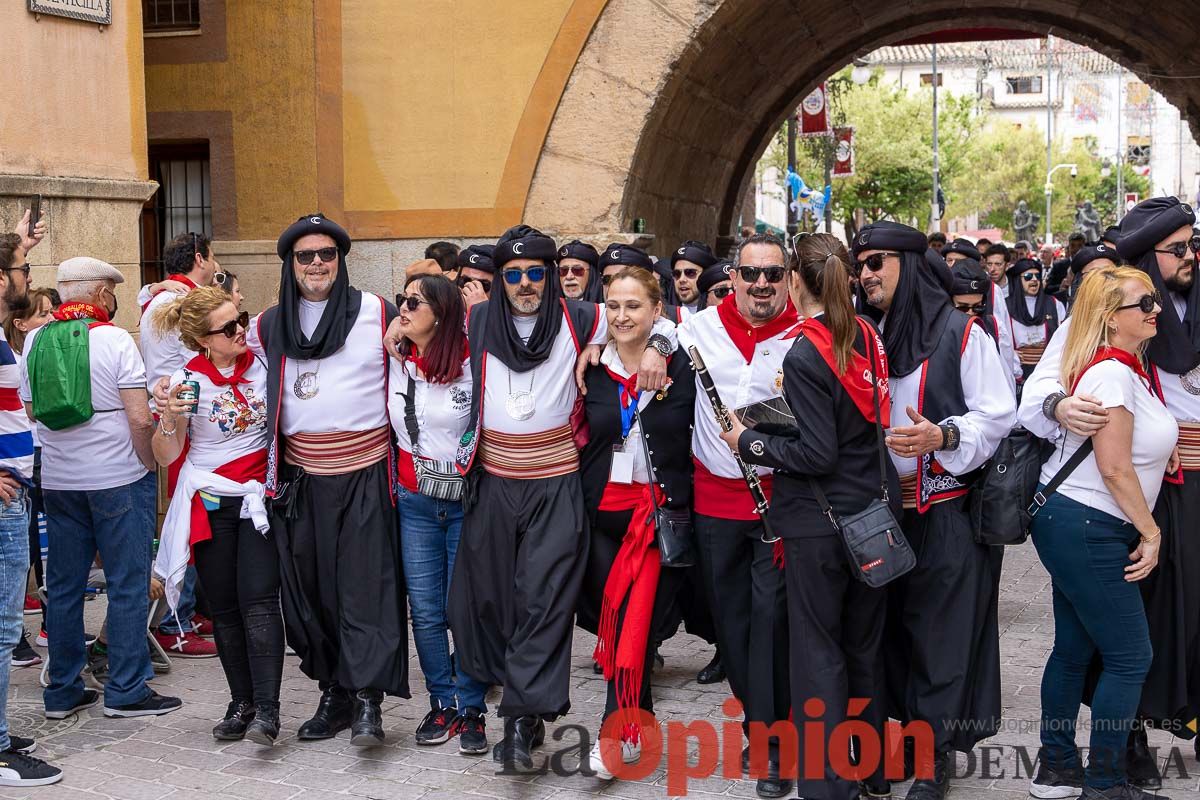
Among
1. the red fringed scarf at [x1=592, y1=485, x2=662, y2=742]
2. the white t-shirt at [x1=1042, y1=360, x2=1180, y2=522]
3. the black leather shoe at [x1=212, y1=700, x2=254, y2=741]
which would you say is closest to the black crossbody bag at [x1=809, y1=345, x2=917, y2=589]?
the white t-shirt at [x1=1042, y1=360, x2=1180, y2=522]

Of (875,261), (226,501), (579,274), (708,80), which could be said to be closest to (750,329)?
(875,261)

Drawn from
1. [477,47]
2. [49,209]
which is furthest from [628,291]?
[477,47]

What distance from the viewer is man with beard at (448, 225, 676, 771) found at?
Answer: 5367 millimetres

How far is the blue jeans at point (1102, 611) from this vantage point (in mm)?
4770

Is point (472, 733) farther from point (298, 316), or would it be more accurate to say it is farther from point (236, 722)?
point (298, 316)

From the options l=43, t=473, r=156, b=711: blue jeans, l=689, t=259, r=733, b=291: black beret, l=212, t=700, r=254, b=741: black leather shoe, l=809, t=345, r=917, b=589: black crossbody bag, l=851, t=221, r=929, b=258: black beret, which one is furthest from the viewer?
l=689, t=259, r=733, b=291: black beret

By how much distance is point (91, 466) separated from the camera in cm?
617

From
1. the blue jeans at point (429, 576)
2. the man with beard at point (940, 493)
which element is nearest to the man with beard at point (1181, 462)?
the man with beard at point (940, 493)

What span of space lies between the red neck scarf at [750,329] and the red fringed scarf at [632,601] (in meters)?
0.64

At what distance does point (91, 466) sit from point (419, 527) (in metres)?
1.54

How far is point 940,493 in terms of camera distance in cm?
503

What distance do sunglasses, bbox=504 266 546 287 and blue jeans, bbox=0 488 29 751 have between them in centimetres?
206

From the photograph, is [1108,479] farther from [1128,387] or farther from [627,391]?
[627,391]

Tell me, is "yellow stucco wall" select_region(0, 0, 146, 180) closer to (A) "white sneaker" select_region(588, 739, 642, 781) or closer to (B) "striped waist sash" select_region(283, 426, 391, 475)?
(B) "striped waist sash" select_region(283, 426, 391, 475)
